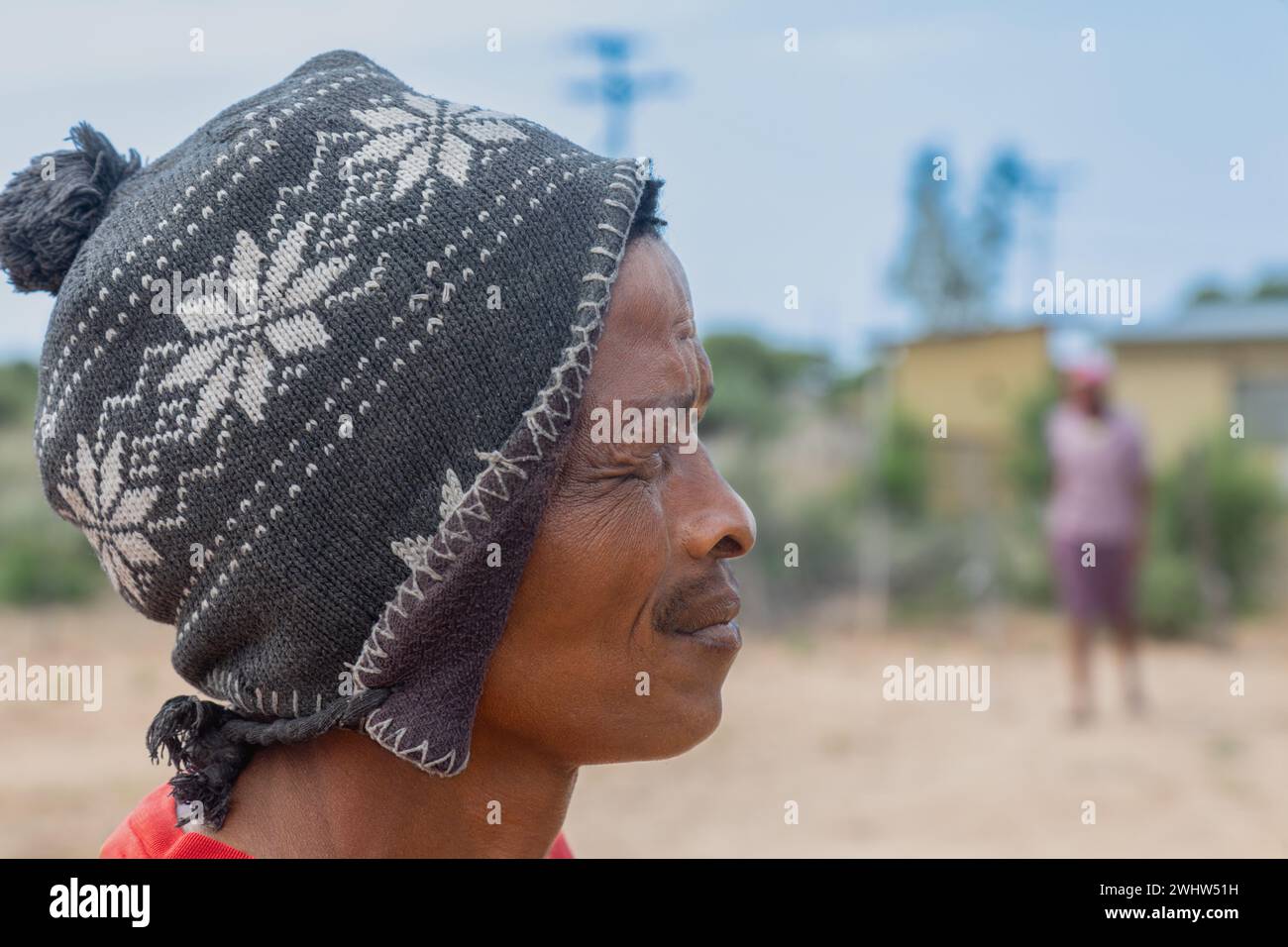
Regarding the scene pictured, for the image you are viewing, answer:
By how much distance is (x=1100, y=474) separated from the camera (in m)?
8.55

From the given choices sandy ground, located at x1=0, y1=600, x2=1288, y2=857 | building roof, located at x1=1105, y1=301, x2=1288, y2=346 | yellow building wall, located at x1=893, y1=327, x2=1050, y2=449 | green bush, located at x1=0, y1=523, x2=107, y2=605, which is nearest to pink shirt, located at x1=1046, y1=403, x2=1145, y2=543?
sandy ground, located at x1=0, y1=600, x2=1288, y2=857

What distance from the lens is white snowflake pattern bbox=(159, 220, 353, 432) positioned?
1.64 meters

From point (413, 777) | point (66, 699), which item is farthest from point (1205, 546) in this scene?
point (413, 777)

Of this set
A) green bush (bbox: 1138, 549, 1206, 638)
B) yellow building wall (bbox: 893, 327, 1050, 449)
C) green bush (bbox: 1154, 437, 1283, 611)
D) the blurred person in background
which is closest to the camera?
the blurred person in background

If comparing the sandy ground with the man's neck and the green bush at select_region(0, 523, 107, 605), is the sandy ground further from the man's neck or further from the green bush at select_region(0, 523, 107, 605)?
the man's neck

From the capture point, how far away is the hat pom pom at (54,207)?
1.83 m

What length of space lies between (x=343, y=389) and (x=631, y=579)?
0.45 m

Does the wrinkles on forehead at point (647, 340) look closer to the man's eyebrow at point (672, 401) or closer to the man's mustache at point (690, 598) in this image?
the man's eyebrow at point (672, 401)

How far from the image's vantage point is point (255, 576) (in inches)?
66.1

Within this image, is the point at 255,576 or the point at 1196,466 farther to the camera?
the point at 1196,466

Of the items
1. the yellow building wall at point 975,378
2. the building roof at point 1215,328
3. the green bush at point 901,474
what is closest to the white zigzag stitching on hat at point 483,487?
the green bush at point 901,474

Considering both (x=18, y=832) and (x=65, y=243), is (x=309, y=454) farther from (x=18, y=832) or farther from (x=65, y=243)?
(x=18, y=832)

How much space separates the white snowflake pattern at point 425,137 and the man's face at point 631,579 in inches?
9.8

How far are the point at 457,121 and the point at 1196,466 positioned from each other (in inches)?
556
